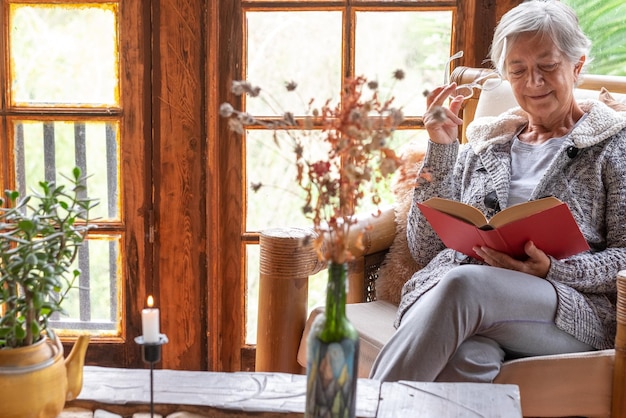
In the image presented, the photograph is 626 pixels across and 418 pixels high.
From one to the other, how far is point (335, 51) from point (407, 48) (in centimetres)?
22

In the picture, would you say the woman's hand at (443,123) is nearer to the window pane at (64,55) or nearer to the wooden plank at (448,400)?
the wooden plank at (448,400)

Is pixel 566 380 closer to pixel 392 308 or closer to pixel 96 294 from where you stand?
pixel 392 308

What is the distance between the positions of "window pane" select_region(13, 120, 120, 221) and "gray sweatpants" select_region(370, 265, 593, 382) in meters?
1.23

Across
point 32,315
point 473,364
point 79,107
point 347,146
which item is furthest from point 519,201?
point 79,107

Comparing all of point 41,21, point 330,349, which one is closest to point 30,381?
point 330,349

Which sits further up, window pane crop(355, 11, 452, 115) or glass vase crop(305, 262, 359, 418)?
window pane crop(355, 11, 452, 115)

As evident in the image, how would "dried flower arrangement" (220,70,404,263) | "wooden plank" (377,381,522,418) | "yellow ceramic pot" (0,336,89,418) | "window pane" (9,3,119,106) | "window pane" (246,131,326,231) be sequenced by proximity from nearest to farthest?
"dried flower arrangement" (220,70,404,263), "yellow ceramic pot" (0,336,89,418), "wooden plank" (377,381,522,418), "window pane" (9,3,119,106), "window pane" (246,131,326,231)

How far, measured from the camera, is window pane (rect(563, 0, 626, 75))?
2.49 m

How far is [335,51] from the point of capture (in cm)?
241

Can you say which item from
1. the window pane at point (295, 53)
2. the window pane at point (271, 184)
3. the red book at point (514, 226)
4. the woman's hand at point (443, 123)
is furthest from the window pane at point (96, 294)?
the red book at point (514, 226)

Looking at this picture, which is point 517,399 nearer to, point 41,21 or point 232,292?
point 232,292

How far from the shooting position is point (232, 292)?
2.52 meters

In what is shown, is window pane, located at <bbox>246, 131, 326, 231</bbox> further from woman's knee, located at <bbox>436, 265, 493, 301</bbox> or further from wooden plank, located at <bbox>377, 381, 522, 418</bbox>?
wooden plank, located at <bbox>377, 381, 522, 418</bbox>

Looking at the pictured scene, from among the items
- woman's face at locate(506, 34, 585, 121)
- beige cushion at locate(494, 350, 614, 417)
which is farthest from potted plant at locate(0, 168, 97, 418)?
woman's face at locate(506, 34, 585, 121)
